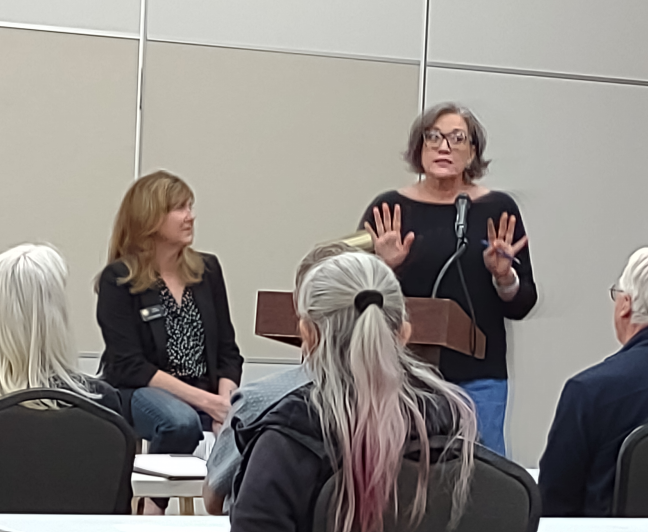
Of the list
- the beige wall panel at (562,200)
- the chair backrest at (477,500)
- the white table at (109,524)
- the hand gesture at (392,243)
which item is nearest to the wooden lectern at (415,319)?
the hand gesture at (392,243)

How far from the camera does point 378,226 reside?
295 cm

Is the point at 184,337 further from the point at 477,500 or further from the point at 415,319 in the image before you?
the point at 477,500

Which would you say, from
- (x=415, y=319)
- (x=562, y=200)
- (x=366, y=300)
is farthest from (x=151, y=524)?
(x=562, y=200)

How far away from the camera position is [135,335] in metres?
3.66

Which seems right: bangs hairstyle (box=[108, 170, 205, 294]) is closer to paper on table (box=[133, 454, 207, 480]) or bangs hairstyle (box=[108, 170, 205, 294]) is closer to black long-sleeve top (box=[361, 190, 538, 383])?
black long-sleeve top (box=[361, 190, 538, 383])

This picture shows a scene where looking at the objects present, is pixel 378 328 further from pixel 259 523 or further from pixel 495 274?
pixel 495 274

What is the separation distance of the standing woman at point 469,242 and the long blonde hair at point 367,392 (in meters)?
1.26

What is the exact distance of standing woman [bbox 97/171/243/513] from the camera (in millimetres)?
3529

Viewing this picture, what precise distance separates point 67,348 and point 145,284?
1351mm

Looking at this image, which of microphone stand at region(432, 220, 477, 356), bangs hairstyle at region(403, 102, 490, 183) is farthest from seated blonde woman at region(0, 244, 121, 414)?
bangs hairstyle at region(403, 102, 490, 183)

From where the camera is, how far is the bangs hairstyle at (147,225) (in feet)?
12.3

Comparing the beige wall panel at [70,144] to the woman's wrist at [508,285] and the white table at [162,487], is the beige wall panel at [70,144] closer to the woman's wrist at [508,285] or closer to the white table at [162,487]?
the woman's wrist at [508,285]

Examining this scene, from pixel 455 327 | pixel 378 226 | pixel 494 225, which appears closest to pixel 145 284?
pixel 378 226

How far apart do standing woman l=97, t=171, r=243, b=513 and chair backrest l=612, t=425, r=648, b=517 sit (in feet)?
6.22
